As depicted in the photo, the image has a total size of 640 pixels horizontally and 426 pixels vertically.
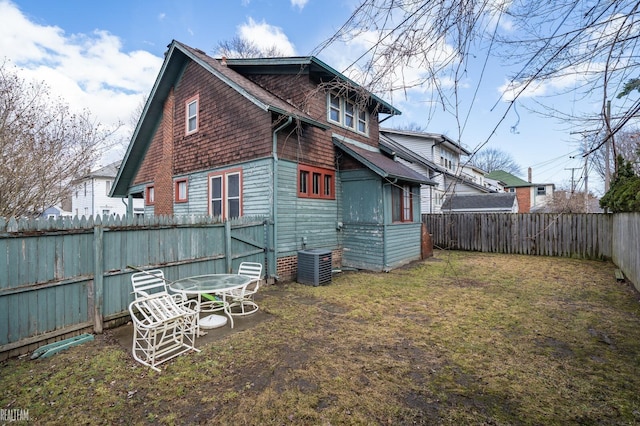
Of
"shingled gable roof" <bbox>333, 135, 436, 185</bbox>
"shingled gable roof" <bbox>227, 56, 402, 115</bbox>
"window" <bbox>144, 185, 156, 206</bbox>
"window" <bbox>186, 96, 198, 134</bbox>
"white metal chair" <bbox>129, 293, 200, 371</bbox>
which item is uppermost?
"shingled gable roof" <bbox>227, 56, 402, 115</bbox>

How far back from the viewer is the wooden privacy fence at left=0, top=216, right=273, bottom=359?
3.79 meters

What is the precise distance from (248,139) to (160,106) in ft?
20.5

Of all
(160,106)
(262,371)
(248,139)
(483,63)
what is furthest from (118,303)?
(160,106)

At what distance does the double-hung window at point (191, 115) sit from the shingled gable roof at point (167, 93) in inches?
54.3

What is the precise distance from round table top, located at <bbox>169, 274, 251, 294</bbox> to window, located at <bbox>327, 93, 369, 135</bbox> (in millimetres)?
6653

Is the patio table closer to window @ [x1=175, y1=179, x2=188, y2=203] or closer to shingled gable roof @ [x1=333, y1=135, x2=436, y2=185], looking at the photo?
shingled gable roof @ [x1=333, y1=135, x2=436, y2=185]

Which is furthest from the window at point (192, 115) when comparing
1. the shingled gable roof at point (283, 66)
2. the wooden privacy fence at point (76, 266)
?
the wooden privacy fence at point (76, 266)

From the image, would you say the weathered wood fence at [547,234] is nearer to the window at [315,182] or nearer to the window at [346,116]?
the window at [315,182]

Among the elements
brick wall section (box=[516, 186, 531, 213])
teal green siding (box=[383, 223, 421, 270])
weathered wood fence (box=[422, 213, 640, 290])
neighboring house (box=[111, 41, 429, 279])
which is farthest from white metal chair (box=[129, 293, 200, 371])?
brick wall section (box=[516, 186, 531, 213])

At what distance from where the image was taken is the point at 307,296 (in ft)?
22.0

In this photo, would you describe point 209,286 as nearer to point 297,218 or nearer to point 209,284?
point 209,284

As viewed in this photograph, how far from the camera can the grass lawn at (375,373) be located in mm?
2682

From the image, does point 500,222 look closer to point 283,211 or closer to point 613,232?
point 613,232

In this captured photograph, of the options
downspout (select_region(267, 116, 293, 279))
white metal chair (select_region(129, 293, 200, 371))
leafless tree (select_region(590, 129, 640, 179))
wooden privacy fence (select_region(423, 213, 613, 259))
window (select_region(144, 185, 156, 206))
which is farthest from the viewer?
window (select_region(144, 185, 156, 206))
